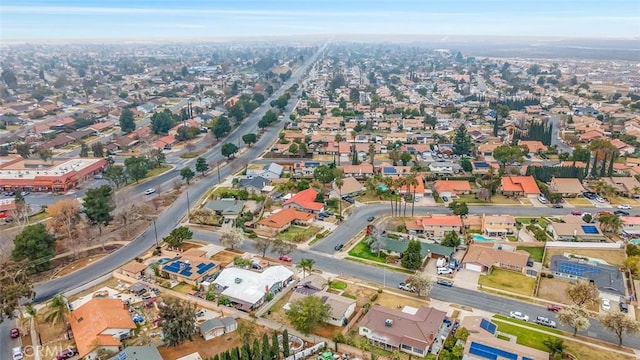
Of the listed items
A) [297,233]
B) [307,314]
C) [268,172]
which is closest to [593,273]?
[307,314]

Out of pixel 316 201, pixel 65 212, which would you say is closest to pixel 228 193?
pixel 316 201

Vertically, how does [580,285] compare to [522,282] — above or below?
above

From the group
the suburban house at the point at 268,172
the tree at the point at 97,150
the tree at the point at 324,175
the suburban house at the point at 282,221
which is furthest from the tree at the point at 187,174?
the tree at the point at 97,150

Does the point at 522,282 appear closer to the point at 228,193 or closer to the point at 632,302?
the point at 632,302

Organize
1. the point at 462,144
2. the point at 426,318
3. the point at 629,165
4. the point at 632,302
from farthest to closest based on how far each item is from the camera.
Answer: the point at 462,144 < the point at 629,165 < the point at 632,302 < the point at 426,318

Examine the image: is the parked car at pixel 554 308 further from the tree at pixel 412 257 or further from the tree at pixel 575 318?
the tree at pixel 412 257

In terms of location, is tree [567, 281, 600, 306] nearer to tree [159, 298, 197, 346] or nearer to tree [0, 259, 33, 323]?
tree [159, 298, 197, 346]

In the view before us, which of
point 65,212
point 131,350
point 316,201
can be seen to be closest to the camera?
point 131,350

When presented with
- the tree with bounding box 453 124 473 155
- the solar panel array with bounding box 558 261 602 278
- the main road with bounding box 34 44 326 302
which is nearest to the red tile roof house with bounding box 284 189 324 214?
the main road with bounding box 34 44 326 302
